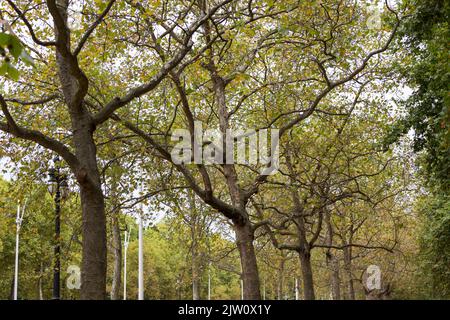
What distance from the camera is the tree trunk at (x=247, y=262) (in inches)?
478

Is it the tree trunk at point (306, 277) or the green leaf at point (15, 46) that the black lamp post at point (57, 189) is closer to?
the tree trunk at point (306, 277)

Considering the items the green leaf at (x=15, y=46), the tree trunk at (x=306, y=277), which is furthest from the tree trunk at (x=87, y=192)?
the tree trunk at (x=306, y=277)

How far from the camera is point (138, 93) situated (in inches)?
347

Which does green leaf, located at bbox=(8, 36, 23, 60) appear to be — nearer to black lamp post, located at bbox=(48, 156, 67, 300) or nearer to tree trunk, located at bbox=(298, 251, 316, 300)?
black lamp post, located at bbox=(48, 156, 67, 300)

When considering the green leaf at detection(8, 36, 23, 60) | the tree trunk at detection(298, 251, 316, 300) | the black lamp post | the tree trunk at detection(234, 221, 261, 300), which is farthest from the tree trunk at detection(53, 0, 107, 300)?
the tree trunk at detection(298, 251, 316, 300)

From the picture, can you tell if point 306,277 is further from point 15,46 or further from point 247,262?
point 15,46

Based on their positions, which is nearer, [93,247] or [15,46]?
[15,46]

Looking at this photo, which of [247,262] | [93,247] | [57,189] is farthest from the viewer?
[247,262]

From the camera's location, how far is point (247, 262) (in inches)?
486

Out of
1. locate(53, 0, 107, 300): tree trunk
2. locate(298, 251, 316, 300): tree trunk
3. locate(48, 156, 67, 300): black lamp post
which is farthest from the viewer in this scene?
locate(298, 251, 316, 300): tree trunk

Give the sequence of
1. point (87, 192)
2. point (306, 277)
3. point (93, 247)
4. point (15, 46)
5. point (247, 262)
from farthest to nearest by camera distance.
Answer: point (306, 277) → point (247, 262) → point (87, 192) → point (93, 247) → point (15, 46)

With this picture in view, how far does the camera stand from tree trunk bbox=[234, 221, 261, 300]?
1214cm

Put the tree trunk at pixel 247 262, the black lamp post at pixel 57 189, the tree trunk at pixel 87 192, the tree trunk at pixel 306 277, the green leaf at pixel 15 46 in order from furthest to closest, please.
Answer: the tree trunk at pixel 306 277 → the tree trunk at pixel 247 262 → the black lamp post at pixel 57 189 → the tree trunk at pixel 87 192 → the green leaf at pixel 15 46

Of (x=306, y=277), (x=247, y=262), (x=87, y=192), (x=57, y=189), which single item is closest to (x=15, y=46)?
(x=87, y=192)
